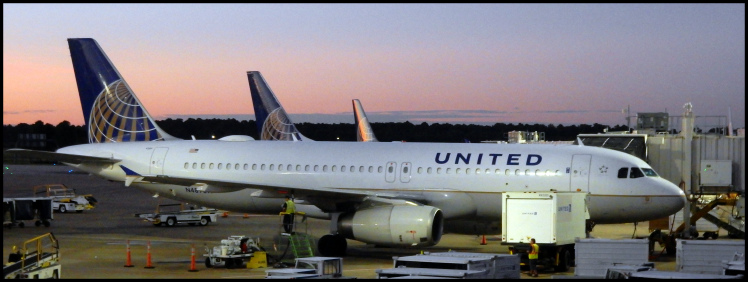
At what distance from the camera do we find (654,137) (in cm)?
3097

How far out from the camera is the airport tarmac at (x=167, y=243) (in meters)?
24.0

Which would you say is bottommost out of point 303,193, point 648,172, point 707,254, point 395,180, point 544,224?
point 707,254

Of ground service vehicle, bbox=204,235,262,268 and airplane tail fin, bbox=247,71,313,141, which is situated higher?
airplane tail fin, bbox=247,71,313,141

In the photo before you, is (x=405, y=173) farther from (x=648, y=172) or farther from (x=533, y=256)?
(x=648, y=172)

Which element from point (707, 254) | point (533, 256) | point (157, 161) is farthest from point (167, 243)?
point (707, 254)

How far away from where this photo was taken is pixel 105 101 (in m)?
35.1

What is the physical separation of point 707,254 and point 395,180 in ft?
35.4

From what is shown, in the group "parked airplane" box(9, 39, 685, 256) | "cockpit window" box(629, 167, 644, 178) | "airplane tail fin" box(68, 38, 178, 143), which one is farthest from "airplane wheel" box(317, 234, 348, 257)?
"airplane tail fin" box(68, 38, 178, 143)

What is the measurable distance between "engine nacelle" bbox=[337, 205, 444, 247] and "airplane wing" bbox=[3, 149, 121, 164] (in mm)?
9420

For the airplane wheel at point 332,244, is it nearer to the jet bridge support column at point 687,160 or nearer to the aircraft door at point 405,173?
the aircraft door at point 405,173

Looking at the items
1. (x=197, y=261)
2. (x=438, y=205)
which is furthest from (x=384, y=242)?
(x=197, y=261)

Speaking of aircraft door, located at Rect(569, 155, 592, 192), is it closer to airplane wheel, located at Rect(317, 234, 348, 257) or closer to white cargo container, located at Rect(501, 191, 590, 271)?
white cargo container, located at Rect(501, 191, 590, 271)

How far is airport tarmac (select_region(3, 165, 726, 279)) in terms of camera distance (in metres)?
24.0

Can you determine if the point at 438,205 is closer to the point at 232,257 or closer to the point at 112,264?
the point at 232,257
